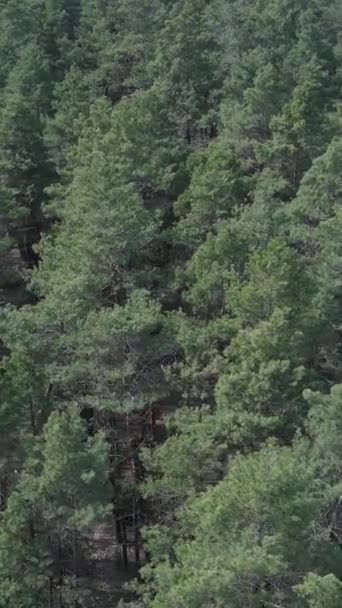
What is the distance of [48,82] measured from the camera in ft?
136

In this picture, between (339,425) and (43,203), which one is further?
(43,203)

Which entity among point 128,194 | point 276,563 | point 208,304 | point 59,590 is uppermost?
point 128,194

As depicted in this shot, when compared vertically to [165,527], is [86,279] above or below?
above

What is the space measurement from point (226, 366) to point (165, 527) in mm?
4604

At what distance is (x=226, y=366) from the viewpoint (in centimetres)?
2267

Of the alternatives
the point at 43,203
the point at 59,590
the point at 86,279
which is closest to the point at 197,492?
the point at 59,590

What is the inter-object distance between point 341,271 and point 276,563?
34.6 feet

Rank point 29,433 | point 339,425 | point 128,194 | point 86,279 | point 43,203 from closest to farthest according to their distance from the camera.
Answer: point 339,425
point 29,433
point 86,279
point 128,194
point 43,203

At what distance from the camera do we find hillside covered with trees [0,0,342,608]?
58.2 feet

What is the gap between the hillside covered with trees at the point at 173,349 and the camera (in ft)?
58.2

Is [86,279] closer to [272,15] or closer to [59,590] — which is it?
[59,590]

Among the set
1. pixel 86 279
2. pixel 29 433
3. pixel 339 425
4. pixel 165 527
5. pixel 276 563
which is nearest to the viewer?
pixel 276 563

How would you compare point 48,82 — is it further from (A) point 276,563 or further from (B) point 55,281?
(A) point 276,563

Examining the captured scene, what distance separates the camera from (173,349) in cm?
2403
